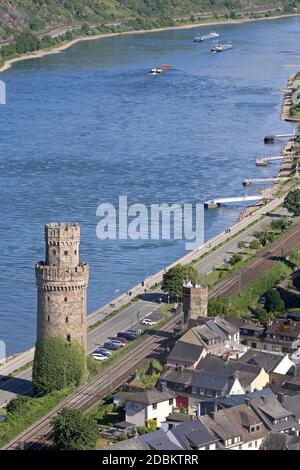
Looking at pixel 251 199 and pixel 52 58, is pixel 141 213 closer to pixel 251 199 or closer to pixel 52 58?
pixel 251 199

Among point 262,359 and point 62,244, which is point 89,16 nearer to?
point 62,244

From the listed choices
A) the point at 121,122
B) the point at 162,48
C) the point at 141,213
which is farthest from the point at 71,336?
the point at 162,48

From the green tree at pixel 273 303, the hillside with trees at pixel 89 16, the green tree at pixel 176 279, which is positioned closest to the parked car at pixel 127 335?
the green tree at pixel 176 279

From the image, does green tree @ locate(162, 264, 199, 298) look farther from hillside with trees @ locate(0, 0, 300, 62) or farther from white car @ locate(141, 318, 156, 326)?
hillside with trees @ locate(0, 0, 300, 62)

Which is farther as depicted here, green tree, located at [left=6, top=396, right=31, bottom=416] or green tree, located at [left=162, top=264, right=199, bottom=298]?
green tree, located at [left=162, top=264, right=199, bottom=298]

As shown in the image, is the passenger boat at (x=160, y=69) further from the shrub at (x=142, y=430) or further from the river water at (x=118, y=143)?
the shrub at (x=142, y=430)

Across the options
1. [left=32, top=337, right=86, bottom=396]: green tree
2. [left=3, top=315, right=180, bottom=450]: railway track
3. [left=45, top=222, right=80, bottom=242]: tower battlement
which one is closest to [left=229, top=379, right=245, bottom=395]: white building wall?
[left=3, top=315, right=180, bottom=450]: railway track
